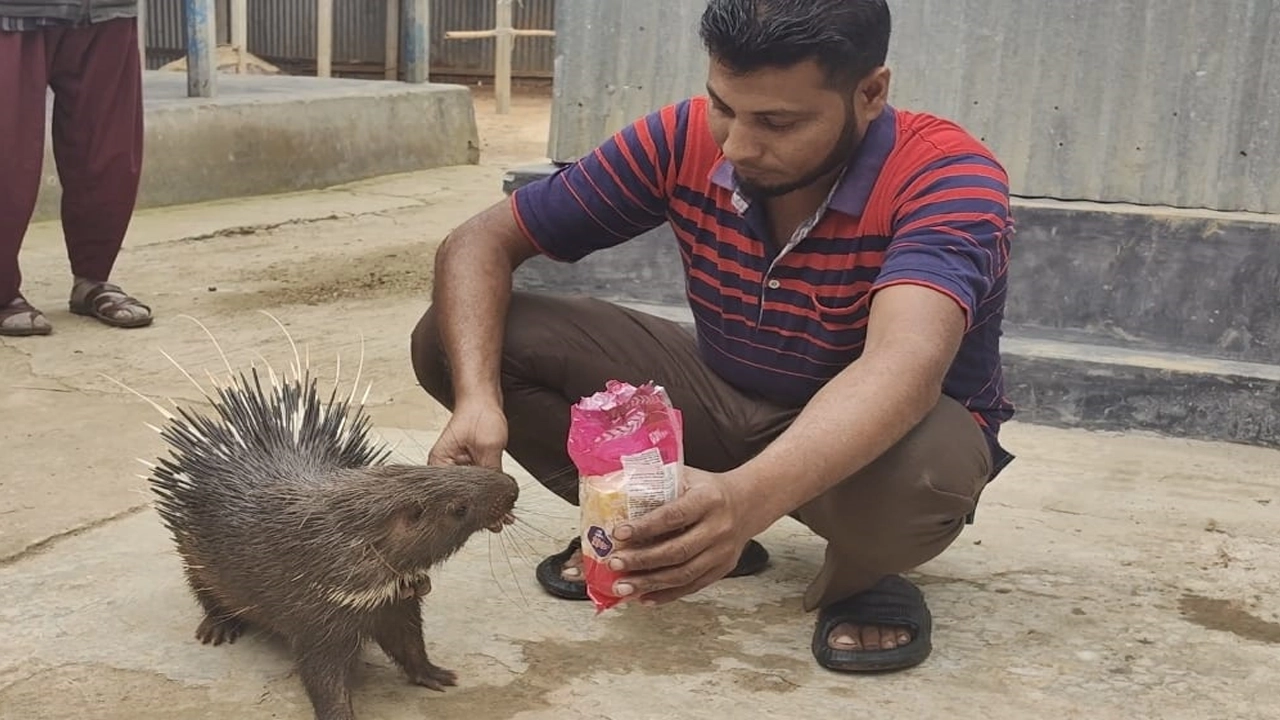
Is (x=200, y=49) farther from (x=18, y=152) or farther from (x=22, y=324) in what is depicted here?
(x=22, y=324)

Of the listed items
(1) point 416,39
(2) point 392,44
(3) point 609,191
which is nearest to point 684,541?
(3) point 609,191

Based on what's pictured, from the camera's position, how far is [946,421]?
104 inches

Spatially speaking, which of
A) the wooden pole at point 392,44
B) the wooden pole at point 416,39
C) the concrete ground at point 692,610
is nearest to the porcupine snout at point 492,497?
the concrete ground at point 692,610

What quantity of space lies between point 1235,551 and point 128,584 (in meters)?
2.50

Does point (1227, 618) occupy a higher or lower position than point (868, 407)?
lower

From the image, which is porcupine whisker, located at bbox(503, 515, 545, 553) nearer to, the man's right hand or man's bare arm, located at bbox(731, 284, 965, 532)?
the man's right hand

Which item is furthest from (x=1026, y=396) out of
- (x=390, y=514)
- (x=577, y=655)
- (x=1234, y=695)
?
(x=390, y=514)

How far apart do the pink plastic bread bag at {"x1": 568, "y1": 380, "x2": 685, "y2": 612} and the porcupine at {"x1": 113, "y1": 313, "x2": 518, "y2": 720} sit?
400 mm

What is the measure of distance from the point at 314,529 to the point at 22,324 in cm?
312

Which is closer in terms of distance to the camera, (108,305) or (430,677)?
(430,677)

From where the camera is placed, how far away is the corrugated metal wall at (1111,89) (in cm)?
450

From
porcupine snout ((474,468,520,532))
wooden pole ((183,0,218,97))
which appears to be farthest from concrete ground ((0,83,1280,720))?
wooden pole ((183,0,218,97))

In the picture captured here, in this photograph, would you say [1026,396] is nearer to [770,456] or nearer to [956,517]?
[956,517]

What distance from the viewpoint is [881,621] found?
284cm
